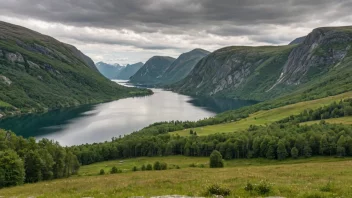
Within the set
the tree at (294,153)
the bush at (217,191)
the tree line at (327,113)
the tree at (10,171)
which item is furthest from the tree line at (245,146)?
the bush at (217,191)

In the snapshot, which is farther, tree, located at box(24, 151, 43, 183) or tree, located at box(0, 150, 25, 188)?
tree, located at box(24, 151, 43, 183)

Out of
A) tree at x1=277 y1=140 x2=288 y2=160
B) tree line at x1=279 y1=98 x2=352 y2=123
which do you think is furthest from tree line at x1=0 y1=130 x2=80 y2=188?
tree line at x1=279 y1=98 x2=352 y2=123

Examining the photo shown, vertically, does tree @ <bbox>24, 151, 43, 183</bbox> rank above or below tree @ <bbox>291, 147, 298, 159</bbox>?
above

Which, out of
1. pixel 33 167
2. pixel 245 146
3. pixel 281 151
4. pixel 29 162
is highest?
pixel 29 162

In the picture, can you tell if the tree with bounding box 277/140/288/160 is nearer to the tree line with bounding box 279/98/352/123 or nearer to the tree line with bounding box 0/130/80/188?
the tree line with bounding box 0/130/80/188

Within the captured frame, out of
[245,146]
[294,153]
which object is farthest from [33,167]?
[294,153]

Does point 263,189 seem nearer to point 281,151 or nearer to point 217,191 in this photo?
point 217,191

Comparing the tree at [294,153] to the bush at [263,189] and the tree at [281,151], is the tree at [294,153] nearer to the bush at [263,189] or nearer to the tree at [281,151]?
the tree at [281,151]
